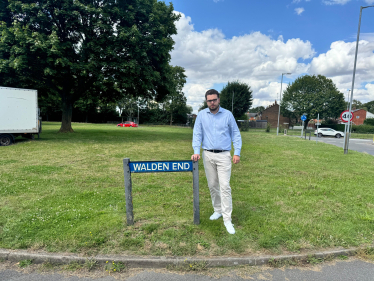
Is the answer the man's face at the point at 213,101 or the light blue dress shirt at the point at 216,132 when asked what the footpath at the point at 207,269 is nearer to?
the light blue dress shirt at the point at 216,132

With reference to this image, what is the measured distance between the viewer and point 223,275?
8.86ft

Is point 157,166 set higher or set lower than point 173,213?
higher

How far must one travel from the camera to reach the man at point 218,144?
Result: 139 inches

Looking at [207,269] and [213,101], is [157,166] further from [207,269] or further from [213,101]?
[207,269]

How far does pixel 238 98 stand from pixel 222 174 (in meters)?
51.1

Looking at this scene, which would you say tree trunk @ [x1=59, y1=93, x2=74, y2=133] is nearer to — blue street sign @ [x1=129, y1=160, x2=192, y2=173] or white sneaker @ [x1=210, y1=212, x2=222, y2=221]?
blue street sign @ [x1=129, y1=160, x2=192, y2=173]

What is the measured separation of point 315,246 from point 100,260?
9.27 feet

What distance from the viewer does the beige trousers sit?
353 cm

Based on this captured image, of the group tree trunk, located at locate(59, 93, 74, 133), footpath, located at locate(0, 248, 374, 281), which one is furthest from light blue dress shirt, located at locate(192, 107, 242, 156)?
tree trunk, located at locate(59, 93, 74, 133)

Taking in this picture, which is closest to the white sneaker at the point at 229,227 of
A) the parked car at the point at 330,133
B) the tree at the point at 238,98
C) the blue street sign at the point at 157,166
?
the blue street sign at the point at 157,166

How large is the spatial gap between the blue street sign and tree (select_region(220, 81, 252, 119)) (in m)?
49.7

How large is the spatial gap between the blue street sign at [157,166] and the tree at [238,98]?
49713 mm

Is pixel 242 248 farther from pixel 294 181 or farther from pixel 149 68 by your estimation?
pixel 149 68

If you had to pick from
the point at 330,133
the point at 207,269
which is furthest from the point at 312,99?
the point at 207,269
